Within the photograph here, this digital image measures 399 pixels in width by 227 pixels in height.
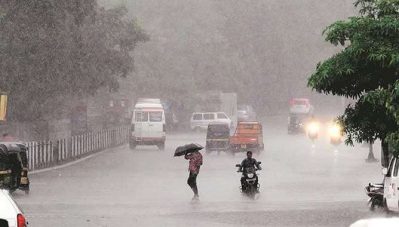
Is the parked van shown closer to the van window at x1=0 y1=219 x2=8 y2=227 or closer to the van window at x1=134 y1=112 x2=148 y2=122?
the van window at x1=134 y1=112 x2=148 y2=122

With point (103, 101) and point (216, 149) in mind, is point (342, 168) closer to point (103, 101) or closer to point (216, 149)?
point (216, 149)

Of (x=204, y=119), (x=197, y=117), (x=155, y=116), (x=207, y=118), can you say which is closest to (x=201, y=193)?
(x=155, y=116)

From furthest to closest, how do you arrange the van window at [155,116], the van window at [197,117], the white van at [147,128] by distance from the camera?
1. the van window at [197,117]
2. the van window at [155,116]
3. the white van at [147,128]

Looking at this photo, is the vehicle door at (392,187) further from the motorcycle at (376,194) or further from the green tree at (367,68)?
the motorcycle at (376,194)

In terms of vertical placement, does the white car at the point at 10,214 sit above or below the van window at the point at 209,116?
below

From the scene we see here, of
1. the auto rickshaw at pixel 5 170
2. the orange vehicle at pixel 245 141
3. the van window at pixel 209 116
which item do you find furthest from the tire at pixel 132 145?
the auto rickshaw at pixel 5 170

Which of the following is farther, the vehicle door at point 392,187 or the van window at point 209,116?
the van window at point 209,116

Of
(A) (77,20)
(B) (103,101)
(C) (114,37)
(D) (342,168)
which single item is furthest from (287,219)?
(B) (103,101)

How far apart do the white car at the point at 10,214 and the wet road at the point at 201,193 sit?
382 inches

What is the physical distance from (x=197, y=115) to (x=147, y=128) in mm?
29889

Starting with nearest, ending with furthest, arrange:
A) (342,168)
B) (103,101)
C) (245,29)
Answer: (342,168), (103,101), (245,29)

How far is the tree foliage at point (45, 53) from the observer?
167ft

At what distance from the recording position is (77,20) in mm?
54500

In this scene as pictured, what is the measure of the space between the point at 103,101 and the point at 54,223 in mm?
68592
